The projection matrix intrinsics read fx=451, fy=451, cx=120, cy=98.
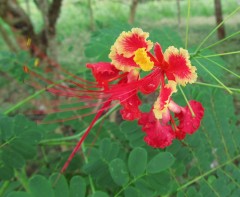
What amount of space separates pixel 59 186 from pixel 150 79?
26 centimetres

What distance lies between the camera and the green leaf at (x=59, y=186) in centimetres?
84

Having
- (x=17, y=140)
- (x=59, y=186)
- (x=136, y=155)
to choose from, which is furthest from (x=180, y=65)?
(x=17, y=140)

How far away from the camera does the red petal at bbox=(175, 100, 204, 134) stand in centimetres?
84

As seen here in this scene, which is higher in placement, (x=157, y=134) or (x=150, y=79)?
(x=150, y=79)

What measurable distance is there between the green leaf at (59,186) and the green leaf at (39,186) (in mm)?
44

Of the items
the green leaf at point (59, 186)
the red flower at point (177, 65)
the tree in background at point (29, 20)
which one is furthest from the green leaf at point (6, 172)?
the tree in background at point (29, 20)

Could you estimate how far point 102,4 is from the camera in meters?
6.25

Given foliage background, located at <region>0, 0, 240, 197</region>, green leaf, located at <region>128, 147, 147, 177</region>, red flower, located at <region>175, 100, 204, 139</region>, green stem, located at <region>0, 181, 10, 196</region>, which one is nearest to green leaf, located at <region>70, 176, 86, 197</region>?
foliage background, located at <region>0, 0, 240, 197</region>

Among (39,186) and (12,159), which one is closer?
(39,186)

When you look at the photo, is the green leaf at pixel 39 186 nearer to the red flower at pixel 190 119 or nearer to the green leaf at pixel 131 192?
the green leaf at pixel 131 192

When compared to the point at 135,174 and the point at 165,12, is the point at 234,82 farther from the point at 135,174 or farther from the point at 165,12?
the point at 165,12

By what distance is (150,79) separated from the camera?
818 millimetres

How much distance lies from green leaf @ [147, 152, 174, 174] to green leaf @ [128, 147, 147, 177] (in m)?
0.01

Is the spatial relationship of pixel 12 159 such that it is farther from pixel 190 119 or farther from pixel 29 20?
pixel 29 20
